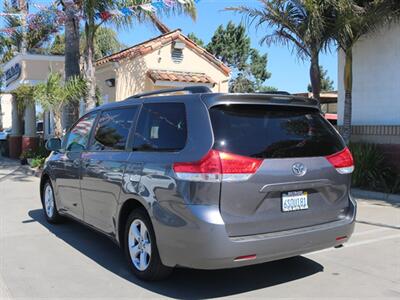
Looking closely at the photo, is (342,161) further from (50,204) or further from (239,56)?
(239,56)

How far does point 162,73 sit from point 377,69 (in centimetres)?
992

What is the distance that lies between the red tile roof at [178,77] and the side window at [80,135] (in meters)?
12.7

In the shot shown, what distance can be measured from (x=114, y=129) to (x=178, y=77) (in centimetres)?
1437

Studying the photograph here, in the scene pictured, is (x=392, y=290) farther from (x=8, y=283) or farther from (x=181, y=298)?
(x=8, y=283)

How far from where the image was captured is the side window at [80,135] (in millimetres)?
6352

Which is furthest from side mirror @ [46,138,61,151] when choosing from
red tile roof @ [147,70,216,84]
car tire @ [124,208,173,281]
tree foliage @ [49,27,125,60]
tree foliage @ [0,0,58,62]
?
tree foliage @ [49,27,125,60]

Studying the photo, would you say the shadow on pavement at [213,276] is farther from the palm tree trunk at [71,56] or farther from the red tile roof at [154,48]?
the red tile roof at [154,48]

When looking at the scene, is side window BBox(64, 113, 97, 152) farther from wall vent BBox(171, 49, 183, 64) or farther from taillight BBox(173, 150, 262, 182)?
wall vent BBox(171, 49, 183, 64)

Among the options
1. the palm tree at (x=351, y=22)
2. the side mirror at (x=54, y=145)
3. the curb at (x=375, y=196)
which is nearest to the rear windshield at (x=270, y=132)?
the side mirror at (x=54, y=145)

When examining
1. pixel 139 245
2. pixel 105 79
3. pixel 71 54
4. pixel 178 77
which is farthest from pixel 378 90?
pixel 105 79

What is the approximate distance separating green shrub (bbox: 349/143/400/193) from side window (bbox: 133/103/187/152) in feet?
23.9

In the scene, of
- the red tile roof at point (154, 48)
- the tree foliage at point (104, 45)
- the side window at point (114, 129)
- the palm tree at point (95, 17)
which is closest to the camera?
the side window at point (114, 129)

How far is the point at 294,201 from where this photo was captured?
449cm

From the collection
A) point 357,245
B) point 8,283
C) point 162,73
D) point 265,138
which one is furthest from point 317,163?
point 162,73
